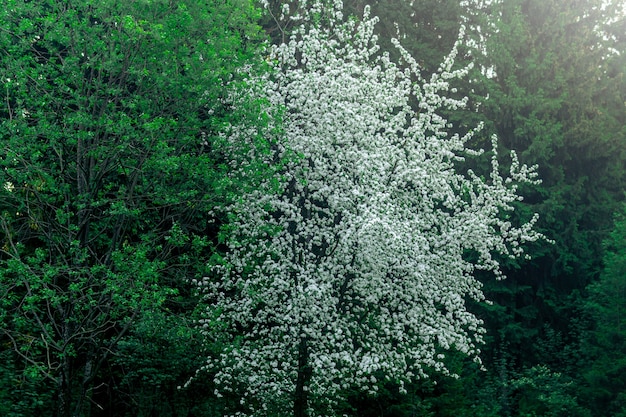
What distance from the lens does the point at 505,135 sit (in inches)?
1185

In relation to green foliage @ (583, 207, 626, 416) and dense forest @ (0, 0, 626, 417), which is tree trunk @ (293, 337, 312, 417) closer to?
dense forest @ (0, 0, 626, 417)

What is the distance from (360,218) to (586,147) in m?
18.0

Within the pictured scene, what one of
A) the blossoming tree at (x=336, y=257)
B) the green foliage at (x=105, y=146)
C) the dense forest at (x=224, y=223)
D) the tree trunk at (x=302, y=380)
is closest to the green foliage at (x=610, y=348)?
the dense forest at (x=224, y=223)

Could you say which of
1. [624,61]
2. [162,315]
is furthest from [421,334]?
[624,61]

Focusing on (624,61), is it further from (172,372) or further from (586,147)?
(172,372)

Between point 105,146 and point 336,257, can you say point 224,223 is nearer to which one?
point 336,257

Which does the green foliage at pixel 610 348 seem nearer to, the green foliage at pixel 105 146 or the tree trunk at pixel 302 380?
the tree trunk at pixel 302 380

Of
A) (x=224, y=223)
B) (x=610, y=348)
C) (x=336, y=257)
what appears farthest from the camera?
(x=610, y=348)

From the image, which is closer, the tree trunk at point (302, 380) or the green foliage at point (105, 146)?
the green foliage at point (105, 146)

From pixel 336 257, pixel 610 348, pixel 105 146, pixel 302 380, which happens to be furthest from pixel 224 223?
pixel 610 348

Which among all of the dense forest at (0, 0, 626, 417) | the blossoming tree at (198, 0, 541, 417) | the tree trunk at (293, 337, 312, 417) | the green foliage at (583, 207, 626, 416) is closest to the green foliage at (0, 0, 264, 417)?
the dense forest at (0, 0, 626, 417)

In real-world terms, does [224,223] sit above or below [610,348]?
above

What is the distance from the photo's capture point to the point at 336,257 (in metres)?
15.2

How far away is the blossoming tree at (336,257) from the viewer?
14883 mm
